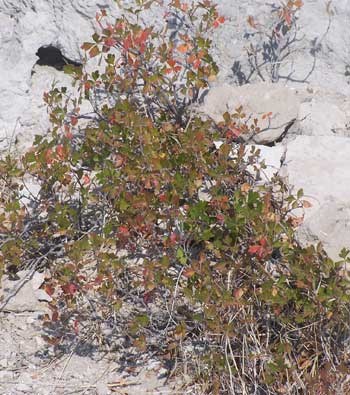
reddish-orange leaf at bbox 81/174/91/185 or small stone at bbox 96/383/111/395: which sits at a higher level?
reddish-orange leaf at bbox 81/174/91/185

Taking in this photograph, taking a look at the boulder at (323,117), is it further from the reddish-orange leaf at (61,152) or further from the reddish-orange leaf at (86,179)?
the reddish-orange leaf at (61,152)

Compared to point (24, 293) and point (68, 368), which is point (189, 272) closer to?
point (68, 368)

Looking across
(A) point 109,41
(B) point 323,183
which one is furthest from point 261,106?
(A) point 109,41

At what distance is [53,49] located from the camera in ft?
16.5

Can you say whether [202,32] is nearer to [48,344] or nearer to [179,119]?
[179,119]

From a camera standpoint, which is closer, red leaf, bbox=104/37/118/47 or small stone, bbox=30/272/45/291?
small stone, bbox=30/272/45/291

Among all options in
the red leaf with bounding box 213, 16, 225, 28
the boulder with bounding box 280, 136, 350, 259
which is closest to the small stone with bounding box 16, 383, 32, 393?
the boulder with bounding box 280, 136, 350, 259

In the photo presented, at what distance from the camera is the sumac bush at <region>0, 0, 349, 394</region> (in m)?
3.39

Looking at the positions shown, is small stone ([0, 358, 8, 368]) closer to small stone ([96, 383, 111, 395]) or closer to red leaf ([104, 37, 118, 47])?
small stone ([96, 383, 111, 395])

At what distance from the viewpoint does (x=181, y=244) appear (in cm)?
374

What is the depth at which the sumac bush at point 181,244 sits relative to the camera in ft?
11.1

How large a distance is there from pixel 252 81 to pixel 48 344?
203 cm

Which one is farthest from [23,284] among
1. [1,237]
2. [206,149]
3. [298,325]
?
[298,325]

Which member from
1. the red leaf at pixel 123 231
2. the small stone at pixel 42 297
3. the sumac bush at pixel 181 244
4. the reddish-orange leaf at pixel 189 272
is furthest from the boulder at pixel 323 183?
the small stone at pixel 42 297
